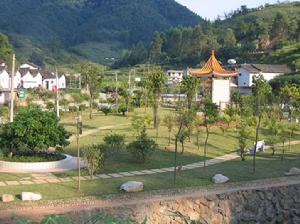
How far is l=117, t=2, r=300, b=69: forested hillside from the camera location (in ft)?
264

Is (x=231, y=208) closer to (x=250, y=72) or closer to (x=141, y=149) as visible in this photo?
(x=141, y=149)

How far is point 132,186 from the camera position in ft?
55.1

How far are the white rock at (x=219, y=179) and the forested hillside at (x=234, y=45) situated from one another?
5186cm

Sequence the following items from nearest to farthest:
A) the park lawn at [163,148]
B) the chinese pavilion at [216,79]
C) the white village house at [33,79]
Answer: the park lawn at [163,148] < the chinese pavilion at [216,79] < the white village house at [33,79]

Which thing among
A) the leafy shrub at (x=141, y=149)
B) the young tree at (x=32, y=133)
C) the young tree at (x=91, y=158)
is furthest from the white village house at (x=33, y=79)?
the young tree at (x=91, y=158)

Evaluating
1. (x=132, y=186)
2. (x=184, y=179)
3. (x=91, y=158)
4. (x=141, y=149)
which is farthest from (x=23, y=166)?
(x=184, y=179)

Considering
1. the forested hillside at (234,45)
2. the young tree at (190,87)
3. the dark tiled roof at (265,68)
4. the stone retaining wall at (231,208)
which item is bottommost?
the stone retaining wall at (231,208)

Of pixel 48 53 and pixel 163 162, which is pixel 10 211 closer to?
pixel 163 162

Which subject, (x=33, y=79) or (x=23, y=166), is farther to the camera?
(x=33, y=79)

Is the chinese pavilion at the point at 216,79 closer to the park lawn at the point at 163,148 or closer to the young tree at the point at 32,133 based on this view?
the park lawn at the point at 163,148

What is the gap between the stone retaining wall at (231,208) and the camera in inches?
627

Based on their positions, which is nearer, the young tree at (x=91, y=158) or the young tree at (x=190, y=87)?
the young tree at (x=91, y=158)

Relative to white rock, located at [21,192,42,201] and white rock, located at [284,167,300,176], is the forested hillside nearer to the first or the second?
white rock, located at [284,167,300,176]

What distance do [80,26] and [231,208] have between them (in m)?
170
